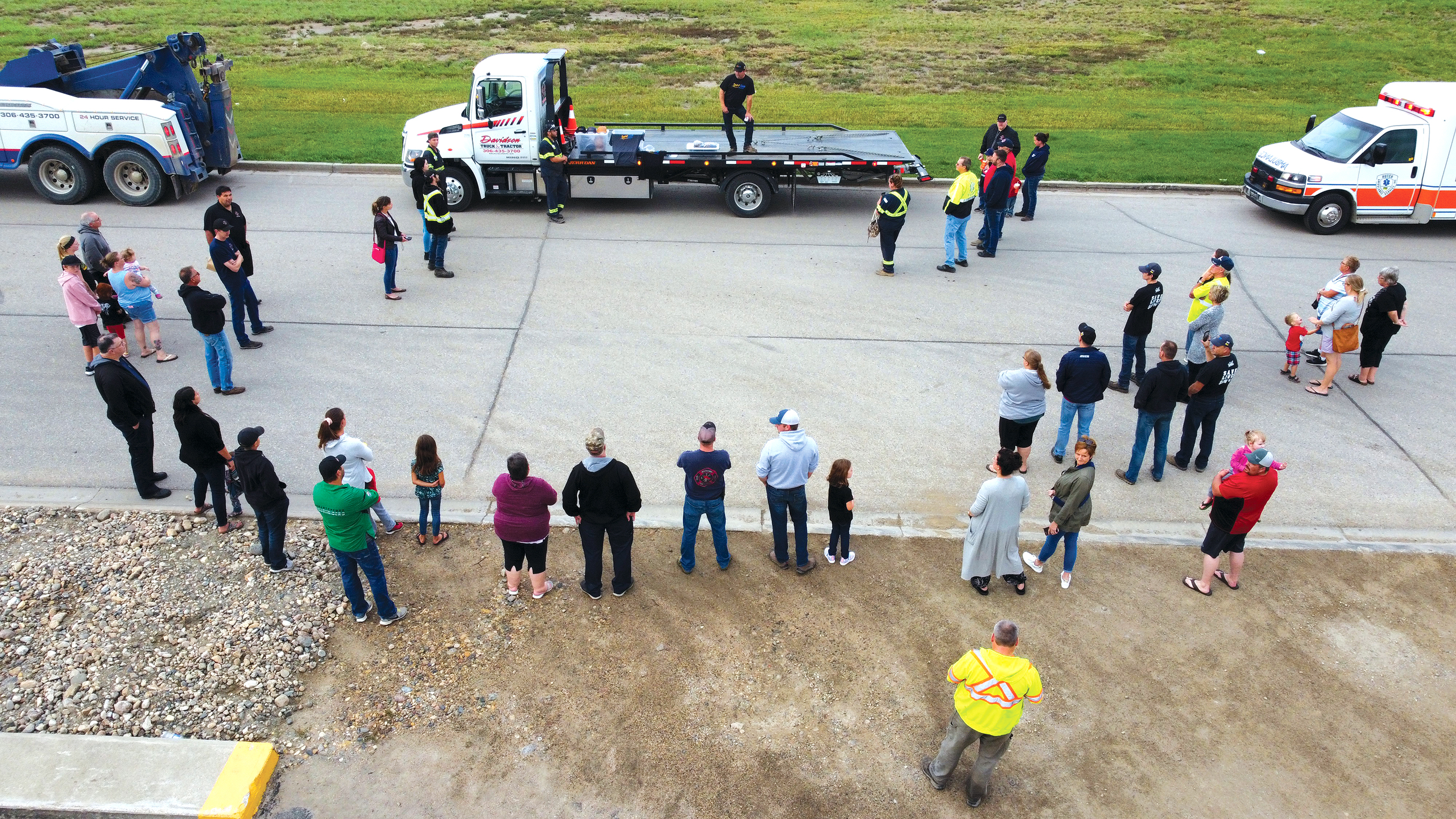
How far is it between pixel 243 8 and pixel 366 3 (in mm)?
3863

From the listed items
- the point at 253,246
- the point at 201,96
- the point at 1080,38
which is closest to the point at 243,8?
the point at 201,96

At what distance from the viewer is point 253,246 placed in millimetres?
14477

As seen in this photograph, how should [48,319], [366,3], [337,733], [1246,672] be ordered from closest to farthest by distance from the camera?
[337,733] → [1246,672] → [48,319] → [366,3]

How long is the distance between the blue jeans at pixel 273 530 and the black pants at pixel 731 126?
35.5 ft

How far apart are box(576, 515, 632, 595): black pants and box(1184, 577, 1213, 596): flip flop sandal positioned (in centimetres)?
446

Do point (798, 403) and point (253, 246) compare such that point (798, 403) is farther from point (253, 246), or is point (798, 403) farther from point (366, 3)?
point (366, 3)

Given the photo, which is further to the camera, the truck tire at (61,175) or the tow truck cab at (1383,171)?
the tow truck cab at (1383,171)

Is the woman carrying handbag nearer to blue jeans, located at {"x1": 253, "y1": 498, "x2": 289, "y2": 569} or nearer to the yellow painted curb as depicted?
blue jeans, located at {"x1": 253, "y1": 498, "x2": 289, "y2": 569}

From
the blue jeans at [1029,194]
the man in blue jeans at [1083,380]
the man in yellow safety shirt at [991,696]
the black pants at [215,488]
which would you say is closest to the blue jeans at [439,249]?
the black pants at [215,488]

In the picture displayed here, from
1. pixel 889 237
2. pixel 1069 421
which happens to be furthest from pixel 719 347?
pixel 1069 421

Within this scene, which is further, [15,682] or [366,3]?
[366,3]

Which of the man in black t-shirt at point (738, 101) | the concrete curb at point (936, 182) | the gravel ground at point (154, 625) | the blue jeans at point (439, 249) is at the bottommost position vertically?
the gravel ground at point (154, 625)

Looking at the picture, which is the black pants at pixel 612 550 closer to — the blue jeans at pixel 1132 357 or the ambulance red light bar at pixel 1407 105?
the blue jeans at pixel 1132 357

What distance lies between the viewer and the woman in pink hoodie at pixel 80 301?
10023 millimetres
